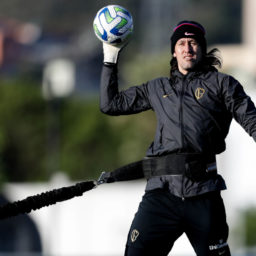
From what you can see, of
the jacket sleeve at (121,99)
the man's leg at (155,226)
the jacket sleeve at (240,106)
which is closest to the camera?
the jacket sleeve at (240,106)

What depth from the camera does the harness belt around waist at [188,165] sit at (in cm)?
786

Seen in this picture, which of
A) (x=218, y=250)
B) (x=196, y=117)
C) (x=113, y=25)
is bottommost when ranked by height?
(x=218, y=250)

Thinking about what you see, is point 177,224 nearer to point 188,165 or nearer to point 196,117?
point 188,165

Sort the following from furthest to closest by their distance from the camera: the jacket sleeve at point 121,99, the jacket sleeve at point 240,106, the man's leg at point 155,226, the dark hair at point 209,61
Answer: the jacket sleeve at point 121,99
the dark hair at point 209,61
the man's leg at point 155,226
the jacket sleeve at point 240,106

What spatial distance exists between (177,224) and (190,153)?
0.55 m

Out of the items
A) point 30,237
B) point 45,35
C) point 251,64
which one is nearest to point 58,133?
point 30,237

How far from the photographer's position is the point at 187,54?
7.99m

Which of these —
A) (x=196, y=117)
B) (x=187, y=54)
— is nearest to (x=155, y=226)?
(x=196, y=117)

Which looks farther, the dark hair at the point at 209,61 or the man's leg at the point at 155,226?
the dark hair at the point at 209,61

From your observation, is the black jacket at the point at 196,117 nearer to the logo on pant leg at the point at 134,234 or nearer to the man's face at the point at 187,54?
the man's face at the point at 187,54

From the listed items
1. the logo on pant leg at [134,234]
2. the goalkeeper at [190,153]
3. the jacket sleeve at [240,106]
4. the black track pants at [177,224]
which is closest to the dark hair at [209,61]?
the goalkeeper at [190,153]

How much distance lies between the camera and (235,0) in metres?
97.9

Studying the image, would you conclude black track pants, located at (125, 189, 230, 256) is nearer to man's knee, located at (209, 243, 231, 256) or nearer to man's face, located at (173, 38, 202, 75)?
man's knee, located at (209, 243, 231, 256)

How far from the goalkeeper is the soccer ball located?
49 cm
